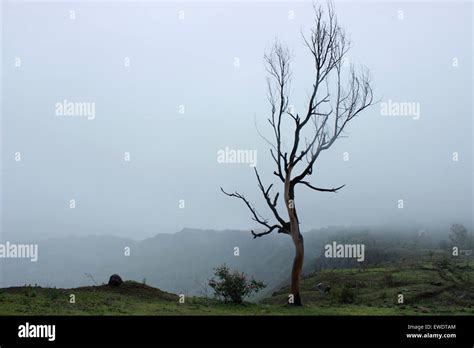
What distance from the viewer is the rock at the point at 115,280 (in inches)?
784

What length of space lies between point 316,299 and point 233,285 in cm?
479

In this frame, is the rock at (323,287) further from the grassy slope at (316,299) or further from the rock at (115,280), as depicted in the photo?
the rock at (115,280)

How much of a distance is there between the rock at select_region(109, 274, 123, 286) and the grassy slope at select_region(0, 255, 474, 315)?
0.84ft

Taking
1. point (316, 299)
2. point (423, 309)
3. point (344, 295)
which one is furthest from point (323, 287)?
point (423, 309)

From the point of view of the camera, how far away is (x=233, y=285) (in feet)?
→ 58.9
